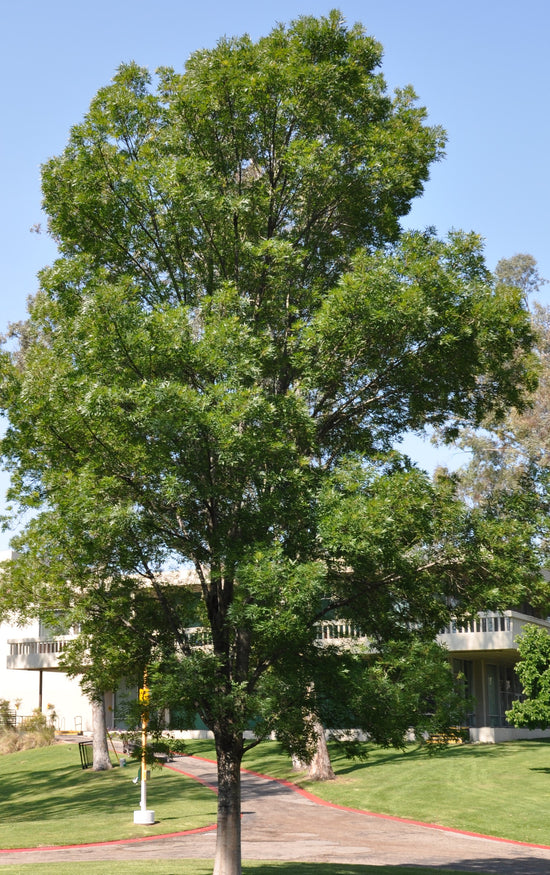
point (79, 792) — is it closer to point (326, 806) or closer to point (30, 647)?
point (326, 806)

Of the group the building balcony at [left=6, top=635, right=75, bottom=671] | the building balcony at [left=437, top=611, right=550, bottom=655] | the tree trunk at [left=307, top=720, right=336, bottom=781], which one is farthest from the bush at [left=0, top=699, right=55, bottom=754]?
the building balcony at [left=437, top=611, right=550, bottom=655]

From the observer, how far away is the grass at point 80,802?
22.4 m

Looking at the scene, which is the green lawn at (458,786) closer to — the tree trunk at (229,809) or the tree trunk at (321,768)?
the tree trunk at (321,768)

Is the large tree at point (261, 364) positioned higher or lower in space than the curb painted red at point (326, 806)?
higher

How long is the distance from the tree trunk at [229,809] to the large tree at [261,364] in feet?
0.10

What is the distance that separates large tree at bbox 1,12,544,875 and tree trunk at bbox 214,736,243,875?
0.10ft

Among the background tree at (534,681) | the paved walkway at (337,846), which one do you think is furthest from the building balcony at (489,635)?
the paved walkway at (337,846)

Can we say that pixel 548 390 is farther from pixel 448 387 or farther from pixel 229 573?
pixel 229 573

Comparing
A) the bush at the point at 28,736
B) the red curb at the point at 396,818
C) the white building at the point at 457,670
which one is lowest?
the bush at the point at 28,736

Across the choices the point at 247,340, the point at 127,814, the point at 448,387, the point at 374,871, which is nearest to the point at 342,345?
the point at 247,340

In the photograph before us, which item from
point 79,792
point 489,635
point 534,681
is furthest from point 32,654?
point 534,681

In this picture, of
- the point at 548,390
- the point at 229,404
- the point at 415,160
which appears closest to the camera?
the point at 229,404

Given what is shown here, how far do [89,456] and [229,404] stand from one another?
2.17 m

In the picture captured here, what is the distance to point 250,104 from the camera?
13.1m
